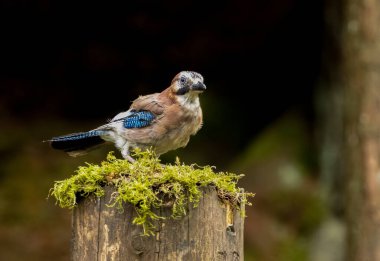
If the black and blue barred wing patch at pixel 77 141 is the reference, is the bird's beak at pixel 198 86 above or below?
above

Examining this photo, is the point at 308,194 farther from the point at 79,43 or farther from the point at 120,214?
the point at 120,214

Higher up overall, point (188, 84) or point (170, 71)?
point (170, 71)

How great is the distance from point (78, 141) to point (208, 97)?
5.39 meters

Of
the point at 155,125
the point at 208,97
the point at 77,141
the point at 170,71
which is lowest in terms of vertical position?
the point at 77,141

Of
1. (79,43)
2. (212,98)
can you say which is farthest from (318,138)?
(79,43)

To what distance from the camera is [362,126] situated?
8.57m

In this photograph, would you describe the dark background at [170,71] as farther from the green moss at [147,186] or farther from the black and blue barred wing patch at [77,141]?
the green moss at [147,186]

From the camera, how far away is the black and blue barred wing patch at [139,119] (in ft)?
19.0

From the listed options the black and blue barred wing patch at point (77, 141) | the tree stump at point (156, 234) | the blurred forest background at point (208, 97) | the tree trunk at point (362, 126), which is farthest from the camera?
the blurred forest background at point (208, 97)

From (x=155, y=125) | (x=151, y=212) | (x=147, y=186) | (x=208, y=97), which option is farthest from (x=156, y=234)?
(x=208, y=97)

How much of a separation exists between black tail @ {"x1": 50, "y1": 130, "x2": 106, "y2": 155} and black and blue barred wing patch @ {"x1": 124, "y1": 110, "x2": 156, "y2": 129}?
0.23 metres

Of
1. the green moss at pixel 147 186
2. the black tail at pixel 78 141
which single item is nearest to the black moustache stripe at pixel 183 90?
the black tail at pixel 78 141

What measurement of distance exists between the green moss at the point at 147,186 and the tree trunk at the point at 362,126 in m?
4.29

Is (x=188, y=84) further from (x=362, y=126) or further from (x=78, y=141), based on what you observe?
(x=362, y=126)
